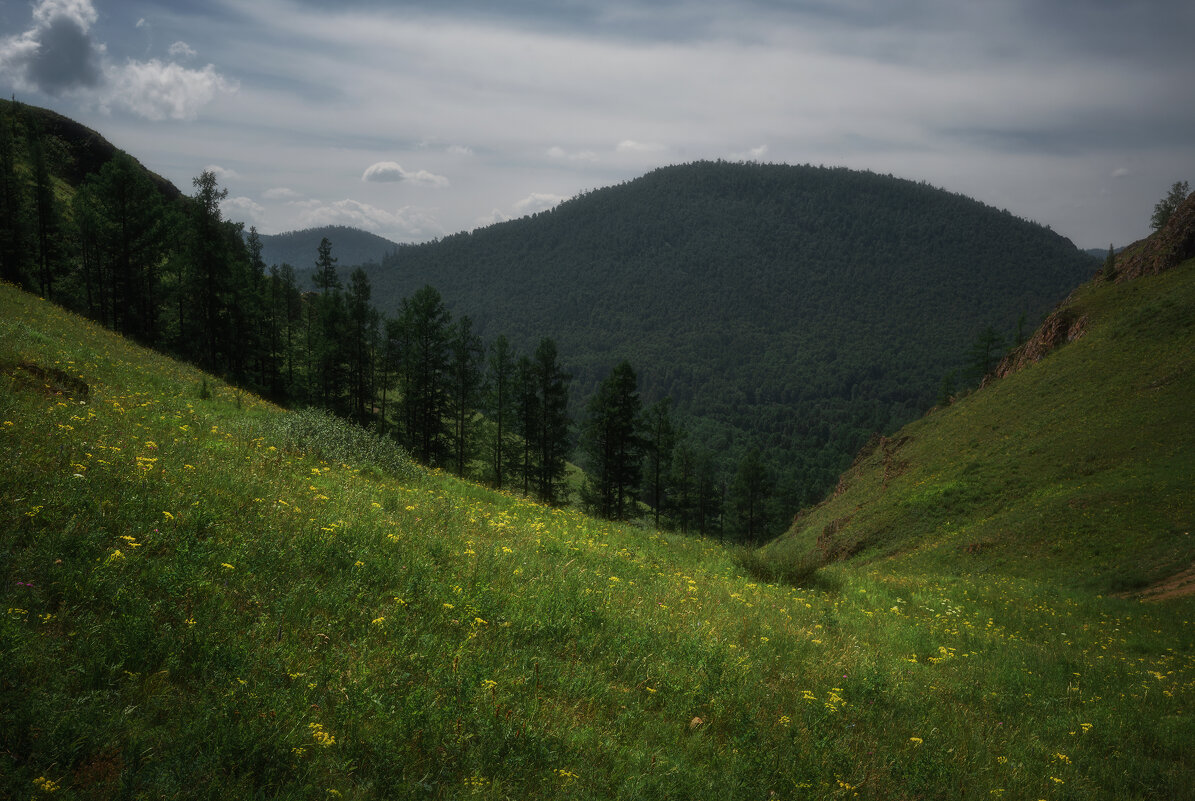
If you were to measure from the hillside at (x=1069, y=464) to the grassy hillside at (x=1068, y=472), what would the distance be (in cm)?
9

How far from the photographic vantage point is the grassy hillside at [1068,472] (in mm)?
19875

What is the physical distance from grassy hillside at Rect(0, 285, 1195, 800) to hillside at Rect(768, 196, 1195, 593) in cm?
638

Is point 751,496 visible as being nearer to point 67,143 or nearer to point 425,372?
point 425,372

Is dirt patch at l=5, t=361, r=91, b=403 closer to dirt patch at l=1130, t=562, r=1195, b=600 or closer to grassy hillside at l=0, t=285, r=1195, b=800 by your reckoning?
grassy hillside at l=0, t=285, r=1195, b=800

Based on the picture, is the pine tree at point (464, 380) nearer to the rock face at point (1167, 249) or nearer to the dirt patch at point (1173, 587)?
the dirt patch at point (1173, 587)

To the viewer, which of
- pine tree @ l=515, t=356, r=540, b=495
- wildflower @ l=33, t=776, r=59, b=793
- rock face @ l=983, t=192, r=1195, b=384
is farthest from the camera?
pine tree @ l=515, t=356, r=540, b=495

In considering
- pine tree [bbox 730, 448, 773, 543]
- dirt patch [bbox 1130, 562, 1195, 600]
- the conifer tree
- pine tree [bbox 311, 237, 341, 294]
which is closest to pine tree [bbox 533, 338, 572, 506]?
the conifer tree

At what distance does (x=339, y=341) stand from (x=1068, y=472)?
43.6 metres

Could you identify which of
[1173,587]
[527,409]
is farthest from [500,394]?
[1173,587]

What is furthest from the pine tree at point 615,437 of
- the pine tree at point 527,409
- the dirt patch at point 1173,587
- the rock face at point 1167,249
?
the rock face at point 1167,249

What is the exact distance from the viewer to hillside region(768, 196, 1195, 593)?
65.2ft

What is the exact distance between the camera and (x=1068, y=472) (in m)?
26.0

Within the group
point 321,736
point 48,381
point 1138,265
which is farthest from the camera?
point 1138,265

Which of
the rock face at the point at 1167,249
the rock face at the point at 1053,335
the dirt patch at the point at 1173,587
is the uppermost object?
the rock face at the point at 1167,249
